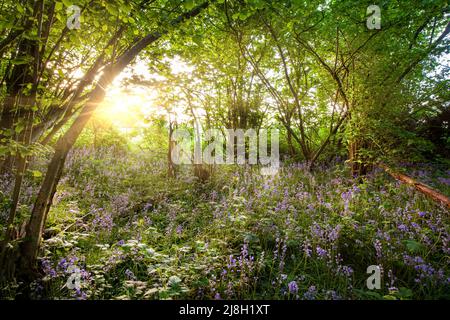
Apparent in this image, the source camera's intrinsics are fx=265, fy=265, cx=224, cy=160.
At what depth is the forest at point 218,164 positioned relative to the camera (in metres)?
2.71

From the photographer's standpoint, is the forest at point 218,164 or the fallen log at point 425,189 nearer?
the forest at point 218,164

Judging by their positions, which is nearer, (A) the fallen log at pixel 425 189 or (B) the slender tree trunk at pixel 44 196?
(B) the slender tree trunk at pixel 44 196

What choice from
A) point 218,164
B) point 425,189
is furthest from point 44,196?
point 425,189

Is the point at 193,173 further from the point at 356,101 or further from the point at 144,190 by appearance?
the point at 356,101

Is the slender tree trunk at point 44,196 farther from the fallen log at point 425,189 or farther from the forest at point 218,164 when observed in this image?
the fallen log at point 425,189

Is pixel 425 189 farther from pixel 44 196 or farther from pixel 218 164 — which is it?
pixel 44 196

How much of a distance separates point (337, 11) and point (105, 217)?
584 cm

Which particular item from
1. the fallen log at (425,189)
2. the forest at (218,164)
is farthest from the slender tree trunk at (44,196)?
the fallen log at (425,189)

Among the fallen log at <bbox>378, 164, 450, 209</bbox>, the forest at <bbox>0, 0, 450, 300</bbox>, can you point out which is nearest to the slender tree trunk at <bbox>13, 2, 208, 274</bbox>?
the forest at <bbox>0, 0, 450, 300</bbox>

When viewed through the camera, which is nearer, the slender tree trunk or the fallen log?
the slender tree trunk

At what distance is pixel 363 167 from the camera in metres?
6.72

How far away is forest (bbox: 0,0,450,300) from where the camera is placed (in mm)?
2713

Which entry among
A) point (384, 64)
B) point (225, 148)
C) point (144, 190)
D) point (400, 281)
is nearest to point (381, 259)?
point (400, 281)

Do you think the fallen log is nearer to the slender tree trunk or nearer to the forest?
the forest
